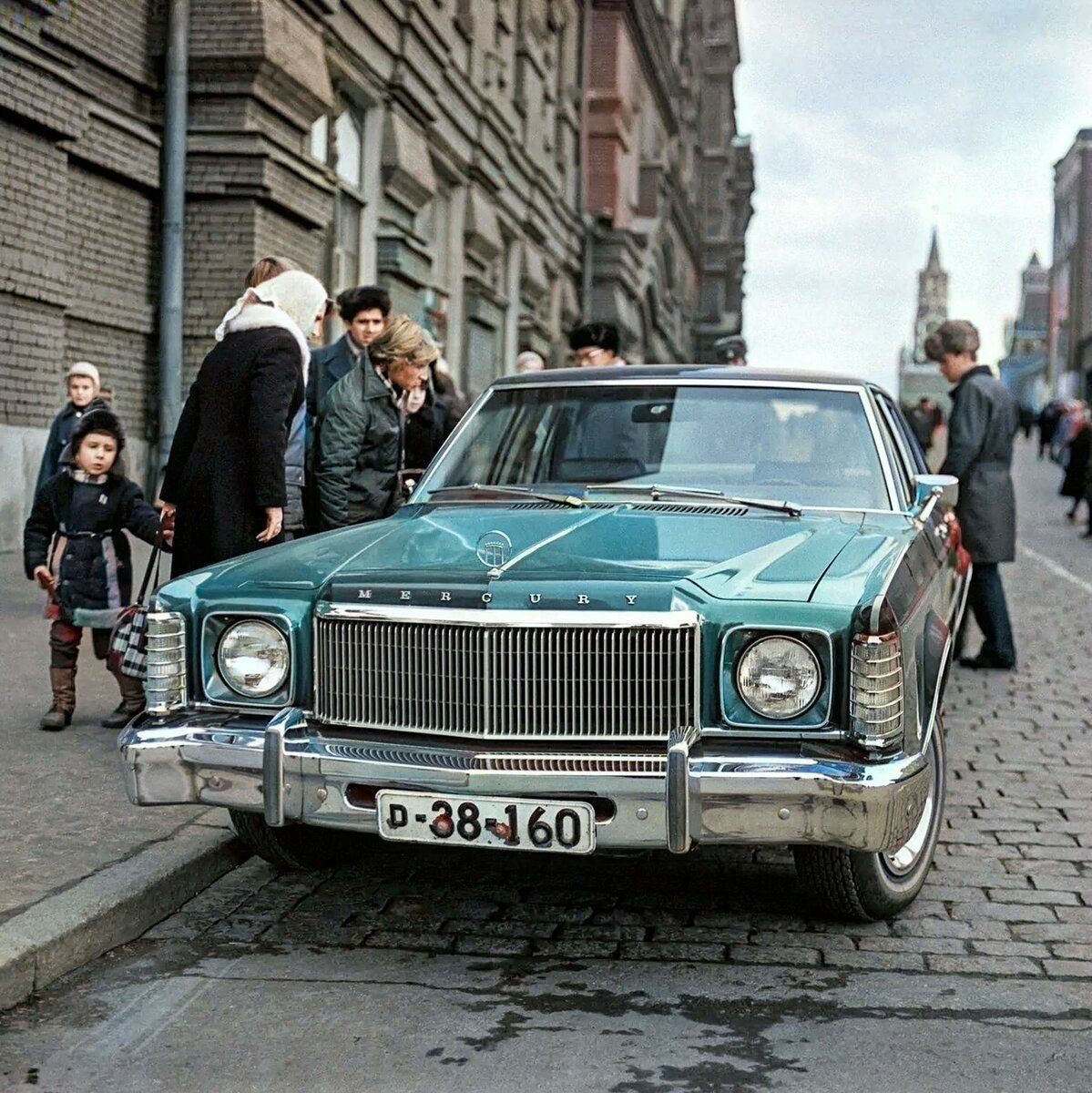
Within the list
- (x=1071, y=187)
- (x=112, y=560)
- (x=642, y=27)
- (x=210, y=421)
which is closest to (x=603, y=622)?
(x=210, y=421)

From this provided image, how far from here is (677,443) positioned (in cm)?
588

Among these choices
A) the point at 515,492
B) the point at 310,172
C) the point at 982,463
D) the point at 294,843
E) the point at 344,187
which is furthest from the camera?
the point at 344,187

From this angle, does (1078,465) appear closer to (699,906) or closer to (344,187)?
(344,187)

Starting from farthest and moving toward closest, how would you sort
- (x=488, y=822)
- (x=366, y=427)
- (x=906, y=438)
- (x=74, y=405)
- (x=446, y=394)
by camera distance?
1. (x=74, y=405)
2. (x=446, y=394)
3. (x=366, y=427)
4. (x=906, y=438)
5. (x=488, y=822)

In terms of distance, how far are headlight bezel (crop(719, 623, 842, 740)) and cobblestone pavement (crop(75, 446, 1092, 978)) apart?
0.67 meters

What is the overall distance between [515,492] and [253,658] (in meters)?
1.43

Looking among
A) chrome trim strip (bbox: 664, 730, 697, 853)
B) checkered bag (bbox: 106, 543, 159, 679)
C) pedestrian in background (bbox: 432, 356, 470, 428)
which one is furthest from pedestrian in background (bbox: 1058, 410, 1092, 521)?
chrome trim strip (bbox: 664, 730, 697, 853)

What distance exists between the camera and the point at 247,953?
451cm

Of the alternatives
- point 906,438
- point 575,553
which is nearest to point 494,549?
point 575,553

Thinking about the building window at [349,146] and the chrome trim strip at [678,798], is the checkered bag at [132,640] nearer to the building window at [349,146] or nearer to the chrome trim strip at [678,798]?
the chrome trim strip at [678,798]

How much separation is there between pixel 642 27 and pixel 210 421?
32616 mm

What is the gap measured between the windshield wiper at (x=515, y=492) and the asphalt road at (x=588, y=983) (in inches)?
46.7

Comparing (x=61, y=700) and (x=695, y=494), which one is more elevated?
(x=695, y=494)

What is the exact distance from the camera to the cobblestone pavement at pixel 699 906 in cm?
456
